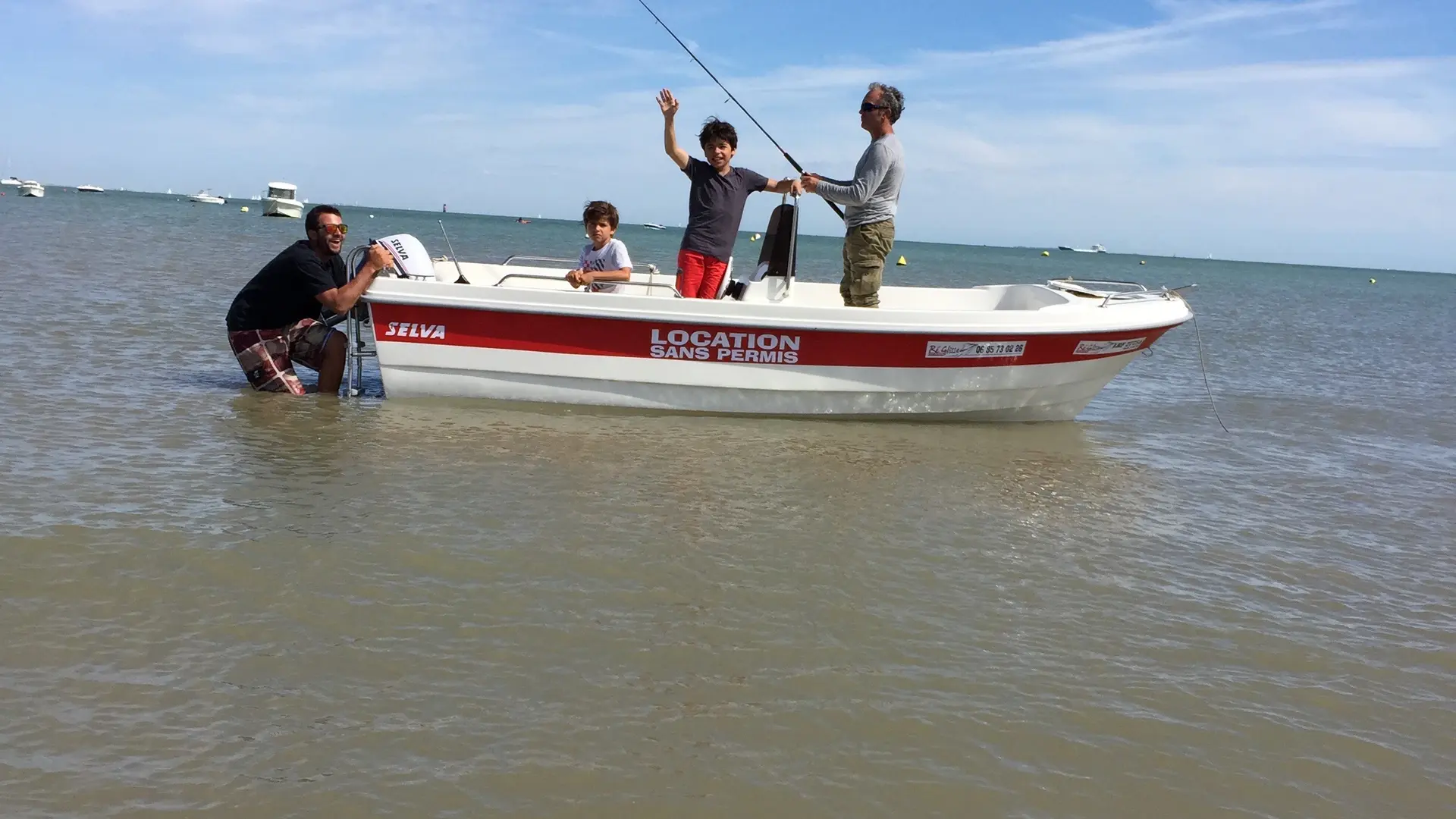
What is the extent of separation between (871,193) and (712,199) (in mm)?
1063

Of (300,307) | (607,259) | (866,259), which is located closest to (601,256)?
(607,259)

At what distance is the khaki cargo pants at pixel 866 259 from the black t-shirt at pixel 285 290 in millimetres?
3398

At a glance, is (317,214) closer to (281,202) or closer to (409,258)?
(409,258)

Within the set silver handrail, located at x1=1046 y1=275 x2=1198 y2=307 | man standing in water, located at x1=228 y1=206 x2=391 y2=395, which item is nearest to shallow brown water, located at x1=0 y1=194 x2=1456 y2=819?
man standing in water, located at x1=228 y1=206 x2=391 y2=395

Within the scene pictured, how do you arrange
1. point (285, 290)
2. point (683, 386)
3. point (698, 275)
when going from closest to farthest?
point (285, 290) < point (683, 386) < point (698, 275)

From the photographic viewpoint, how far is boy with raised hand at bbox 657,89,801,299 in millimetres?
7359

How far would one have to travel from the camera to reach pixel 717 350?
24.0ft

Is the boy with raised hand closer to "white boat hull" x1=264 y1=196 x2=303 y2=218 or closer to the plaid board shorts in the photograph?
the plaid board shorts

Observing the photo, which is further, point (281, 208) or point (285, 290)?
point (281, 208)

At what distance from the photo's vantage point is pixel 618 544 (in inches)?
182

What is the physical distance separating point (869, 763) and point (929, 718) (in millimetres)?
346

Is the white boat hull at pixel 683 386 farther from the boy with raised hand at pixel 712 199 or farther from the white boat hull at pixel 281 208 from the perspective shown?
the white boat hull at pixel 281 208

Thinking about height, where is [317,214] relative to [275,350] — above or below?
above

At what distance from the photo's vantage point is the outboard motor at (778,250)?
26.3ft
